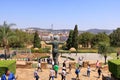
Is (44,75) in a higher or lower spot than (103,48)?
lower

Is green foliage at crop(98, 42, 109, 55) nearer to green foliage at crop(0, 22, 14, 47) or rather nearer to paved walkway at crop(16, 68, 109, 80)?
paved walkway at crop(16, 68, 109, 80)

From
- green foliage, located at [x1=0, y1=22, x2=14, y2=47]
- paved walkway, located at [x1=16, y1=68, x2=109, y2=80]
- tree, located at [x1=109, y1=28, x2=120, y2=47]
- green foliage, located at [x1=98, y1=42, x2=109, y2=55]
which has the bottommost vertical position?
tree, located at [x1=109, y1=28, x2=120, y2=47]

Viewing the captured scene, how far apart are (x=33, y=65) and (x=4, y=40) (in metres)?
23.9

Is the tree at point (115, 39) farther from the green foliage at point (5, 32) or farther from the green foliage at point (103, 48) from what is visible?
the green foliage at point (103, 48)

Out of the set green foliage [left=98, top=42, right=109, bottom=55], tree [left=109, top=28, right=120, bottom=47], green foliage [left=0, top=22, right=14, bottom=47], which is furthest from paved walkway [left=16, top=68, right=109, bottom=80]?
tree [left=109, top=28, right=120, bottom=47]

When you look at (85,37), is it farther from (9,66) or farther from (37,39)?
(9,66)

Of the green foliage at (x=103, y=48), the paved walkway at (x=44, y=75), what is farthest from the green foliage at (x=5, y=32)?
the paved walkway at (x=44, y=75)

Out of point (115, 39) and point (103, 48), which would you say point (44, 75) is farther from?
point (115, 39)

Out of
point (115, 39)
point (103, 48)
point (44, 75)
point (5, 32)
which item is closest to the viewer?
point (44, 75)

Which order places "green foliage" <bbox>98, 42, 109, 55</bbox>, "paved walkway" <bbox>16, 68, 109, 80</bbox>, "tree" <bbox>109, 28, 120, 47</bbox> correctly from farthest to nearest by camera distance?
1. "tree" <bbox>109, 28, 120, 47</bbox>
2. "green foliage" <bbox>98, 42, 109, 55</bbox>
3. "paved walkway" <bbox>16, 68, 109, 80</bbox>

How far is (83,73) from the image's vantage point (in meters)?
28.0

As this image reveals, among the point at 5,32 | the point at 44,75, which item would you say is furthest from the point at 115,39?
the point at 44,75

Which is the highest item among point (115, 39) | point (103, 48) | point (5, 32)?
point (5, 32)

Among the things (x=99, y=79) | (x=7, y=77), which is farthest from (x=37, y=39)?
→ (x=7, y=77)
